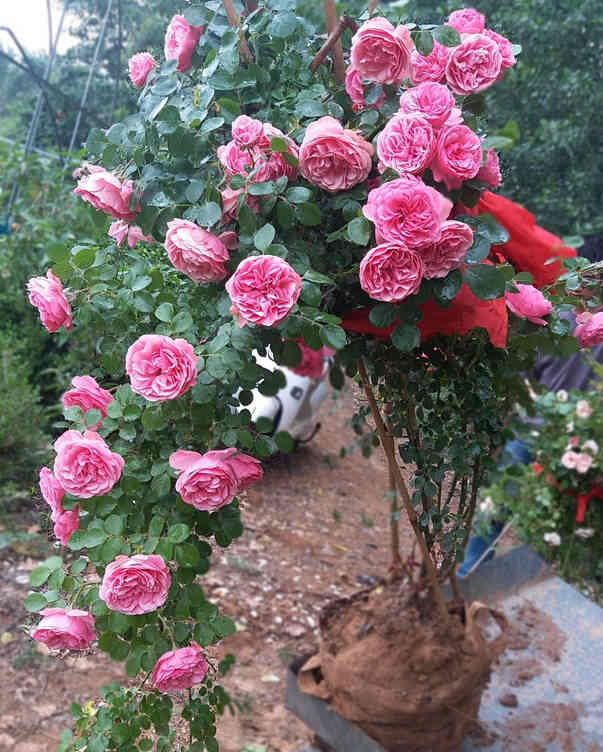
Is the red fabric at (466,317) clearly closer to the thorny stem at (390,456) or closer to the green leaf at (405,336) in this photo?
the green leaf at (405,336)

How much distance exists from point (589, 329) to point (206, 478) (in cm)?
72

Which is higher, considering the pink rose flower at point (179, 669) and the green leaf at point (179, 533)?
the green leaf at point (179, 533)

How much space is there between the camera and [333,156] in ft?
3.47

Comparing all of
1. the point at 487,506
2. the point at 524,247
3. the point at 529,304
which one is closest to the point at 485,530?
the point at 487,506

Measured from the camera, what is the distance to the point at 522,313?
3.91ft

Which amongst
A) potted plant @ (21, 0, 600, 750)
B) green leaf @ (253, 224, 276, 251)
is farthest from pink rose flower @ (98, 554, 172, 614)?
green leaf @ (253, 224, 276, 251)

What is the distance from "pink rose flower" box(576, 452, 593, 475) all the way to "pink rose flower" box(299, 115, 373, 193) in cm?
239

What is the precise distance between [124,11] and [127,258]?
2.92 metres

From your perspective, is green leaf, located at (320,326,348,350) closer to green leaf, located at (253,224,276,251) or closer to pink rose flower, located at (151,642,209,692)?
green leaf, located at (253,224,276,251)

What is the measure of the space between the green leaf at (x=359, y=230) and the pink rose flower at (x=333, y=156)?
0.09 m

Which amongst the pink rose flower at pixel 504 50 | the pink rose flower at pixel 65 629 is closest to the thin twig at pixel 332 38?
the pink rose flower at pixel 504 50

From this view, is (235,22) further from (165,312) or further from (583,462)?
(583,462)

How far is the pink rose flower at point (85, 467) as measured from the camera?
1020 millimetres

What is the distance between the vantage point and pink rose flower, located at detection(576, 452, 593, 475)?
3.09 metres
